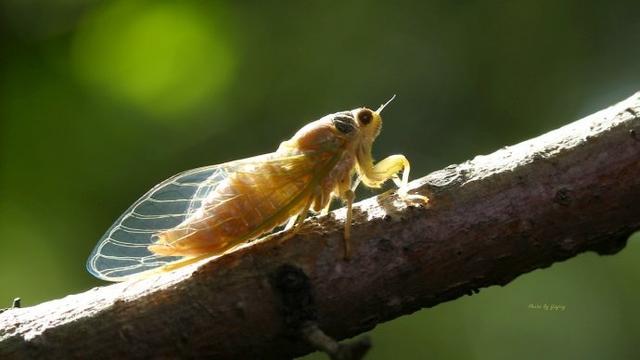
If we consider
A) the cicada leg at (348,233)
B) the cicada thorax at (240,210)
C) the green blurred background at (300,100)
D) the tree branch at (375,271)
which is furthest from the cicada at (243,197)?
the green blurred background at (300,100)

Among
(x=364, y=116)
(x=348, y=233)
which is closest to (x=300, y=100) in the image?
(x=364, y=116)

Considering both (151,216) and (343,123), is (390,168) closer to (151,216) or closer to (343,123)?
(343,123)

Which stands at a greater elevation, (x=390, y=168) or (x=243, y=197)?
(x=390, y=168)

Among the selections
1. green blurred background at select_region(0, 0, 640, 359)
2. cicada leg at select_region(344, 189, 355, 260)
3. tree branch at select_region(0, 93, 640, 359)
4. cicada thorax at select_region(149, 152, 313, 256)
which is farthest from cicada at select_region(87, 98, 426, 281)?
green blurred background at select_region(0, 0, 640, 359)

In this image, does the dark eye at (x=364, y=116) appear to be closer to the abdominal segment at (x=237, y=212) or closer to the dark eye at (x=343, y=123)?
the dark eye at (x=343, y=123)

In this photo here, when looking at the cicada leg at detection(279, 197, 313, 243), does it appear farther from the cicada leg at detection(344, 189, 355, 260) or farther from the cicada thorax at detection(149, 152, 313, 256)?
the cicada leg at detection(344, 189, 355, 260)

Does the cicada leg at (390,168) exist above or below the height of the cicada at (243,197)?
above

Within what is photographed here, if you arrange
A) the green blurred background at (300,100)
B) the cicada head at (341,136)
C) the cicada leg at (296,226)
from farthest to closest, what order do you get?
1. the green blurred background at (300,100)
2. the cicada head at (341,136)
3. the cicada leg at (296,226)

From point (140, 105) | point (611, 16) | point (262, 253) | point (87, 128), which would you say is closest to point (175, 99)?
point (140, 105)
